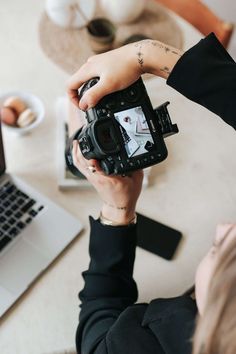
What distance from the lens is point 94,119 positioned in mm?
702

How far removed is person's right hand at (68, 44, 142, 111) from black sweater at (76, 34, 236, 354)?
71mm

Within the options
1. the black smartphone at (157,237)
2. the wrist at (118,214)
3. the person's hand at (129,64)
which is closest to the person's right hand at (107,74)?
the person's hand at (129,64)

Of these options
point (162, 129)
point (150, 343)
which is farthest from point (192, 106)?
point (150, 343)

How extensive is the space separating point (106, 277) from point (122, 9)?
730mm

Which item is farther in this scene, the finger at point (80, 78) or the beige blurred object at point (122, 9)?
the beige blurred object at point (122, 9)

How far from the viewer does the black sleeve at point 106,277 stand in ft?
2.51

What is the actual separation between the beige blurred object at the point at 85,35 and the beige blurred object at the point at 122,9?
0.06 feet

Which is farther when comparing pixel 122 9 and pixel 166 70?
pixel 122 9

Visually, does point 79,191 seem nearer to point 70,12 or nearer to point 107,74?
point 107,74

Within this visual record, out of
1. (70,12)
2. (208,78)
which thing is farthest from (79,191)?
(70,12)

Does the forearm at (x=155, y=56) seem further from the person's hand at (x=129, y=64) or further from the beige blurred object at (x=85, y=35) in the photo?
the beige blurred object at (x=85, y=35)

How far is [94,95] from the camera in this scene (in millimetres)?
718

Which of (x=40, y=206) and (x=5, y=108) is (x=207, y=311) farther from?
(x=5, y=108)

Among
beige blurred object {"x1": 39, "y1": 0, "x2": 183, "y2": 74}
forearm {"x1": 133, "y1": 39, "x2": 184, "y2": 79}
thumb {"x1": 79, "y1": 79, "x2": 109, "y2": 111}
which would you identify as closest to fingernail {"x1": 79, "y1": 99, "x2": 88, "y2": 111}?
thumb {"x1": 79, "y1": 79, "x2": 109, "y2": 111}
